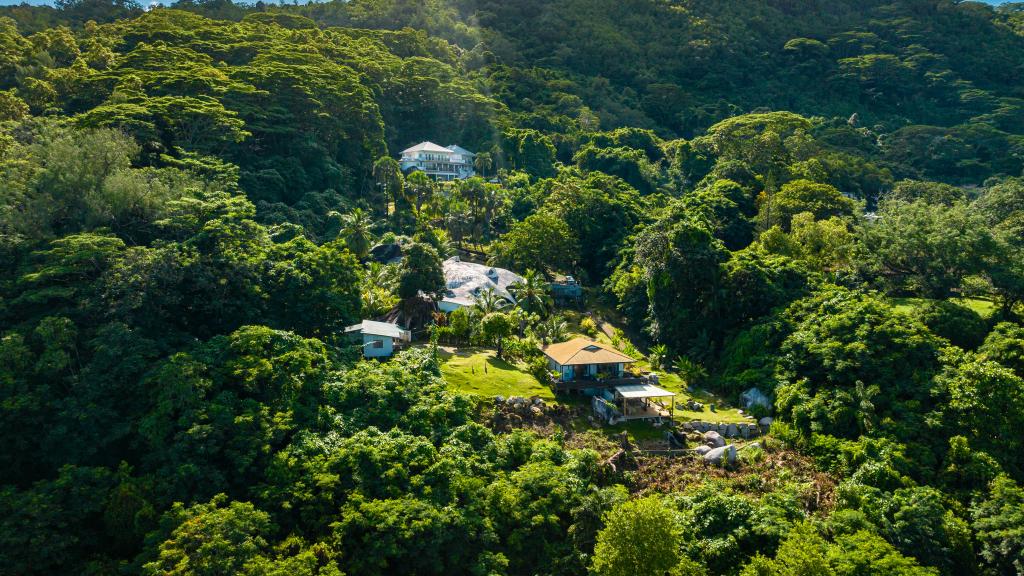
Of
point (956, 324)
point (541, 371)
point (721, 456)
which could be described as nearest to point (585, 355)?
point (541, 371)

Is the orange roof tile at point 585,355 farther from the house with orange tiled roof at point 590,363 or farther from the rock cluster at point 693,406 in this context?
the rock cluster at point 693,406

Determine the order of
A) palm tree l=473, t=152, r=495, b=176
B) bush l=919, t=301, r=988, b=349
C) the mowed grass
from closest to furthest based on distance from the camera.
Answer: the mowed grass, bush l=919, t=301, r=988, b=349, palm tree l=473, t=152, r=495, b=176

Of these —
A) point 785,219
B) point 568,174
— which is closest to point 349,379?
point 785,219

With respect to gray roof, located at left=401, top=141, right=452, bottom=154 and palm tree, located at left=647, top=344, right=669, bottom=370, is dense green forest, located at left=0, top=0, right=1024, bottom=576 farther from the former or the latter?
gray roof, located at left=401, top=141, right=452, bottom=154

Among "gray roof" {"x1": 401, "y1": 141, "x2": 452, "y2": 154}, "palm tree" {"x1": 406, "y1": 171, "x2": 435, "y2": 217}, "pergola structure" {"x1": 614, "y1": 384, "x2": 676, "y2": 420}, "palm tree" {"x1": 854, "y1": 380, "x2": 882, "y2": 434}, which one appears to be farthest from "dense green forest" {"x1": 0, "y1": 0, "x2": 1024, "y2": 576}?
"gray roof" {"x1": 401, "y1": 141, "x2": 452, "y2": 154}

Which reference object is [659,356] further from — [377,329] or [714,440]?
[377,329]

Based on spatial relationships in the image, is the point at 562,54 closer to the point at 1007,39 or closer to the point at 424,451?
the point at 1007,39
